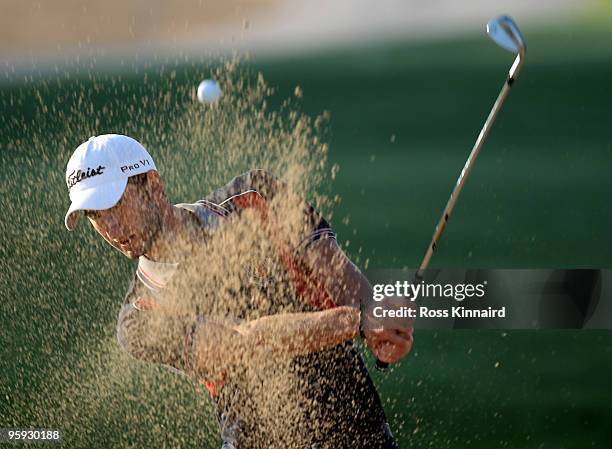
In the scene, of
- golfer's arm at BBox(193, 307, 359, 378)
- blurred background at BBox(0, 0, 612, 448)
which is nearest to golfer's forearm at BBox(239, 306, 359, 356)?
golfer's arm at BBox(193, 307, 359, 378)

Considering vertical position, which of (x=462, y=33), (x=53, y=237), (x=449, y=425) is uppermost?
(x=462, y=33)

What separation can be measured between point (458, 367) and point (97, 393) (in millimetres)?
883

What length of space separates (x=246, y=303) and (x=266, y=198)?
0.68 feet

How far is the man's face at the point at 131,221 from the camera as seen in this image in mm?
2080

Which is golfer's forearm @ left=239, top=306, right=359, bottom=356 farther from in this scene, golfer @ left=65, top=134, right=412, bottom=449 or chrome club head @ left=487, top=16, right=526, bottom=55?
chrome club head @ left=487, top=16, right=526, bottom=55

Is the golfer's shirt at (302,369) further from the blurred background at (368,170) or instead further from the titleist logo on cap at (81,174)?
the blurred background at (368,170)

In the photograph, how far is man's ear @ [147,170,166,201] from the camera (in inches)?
83.4

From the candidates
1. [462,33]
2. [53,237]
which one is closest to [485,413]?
[462,33]

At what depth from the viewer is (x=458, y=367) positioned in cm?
281

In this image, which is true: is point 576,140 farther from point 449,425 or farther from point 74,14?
point 74,14

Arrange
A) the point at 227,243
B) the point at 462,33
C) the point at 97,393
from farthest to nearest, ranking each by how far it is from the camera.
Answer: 1. the point at 97,393
2. the point at 462,33
3. the point at 227,243

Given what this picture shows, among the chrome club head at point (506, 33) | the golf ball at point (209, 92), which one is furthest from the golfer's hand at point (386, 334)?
the golf ball at point (209, 92)

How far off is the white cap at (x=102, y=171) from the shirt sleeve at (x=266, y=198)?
162 mm

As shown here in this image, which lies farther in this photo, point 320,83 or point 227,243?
point 320,83
